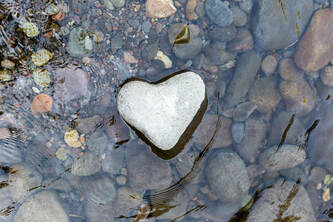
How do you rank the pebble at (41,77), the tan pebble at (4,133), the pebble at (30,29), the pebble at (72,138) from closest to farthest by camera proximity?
1. the pebble at (30,29)
2. the pebble at (41,77)
3. the tan pebble at (4,133)
4. the pebble at (72,138)

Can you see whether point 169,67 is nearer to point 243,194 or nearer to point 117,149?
point 117,149

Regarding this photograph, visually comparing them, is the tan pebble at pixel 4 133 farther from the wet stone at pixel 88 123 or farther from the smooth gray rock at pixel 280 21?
the smooth gray rock at pixel 280 21

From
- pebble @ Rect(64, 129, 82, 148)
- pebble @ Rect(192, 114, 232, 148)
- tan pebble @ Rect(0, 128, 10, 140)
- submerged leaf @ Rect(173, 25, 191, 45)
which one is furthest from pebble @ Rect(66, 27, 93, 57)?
pebble @ Rect(192, 114, 232, 148)

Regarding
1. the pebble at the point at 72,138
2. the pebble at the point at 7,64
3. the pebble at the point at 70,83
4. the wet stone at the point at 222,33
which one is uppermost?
the wet stone at the point at 222,33

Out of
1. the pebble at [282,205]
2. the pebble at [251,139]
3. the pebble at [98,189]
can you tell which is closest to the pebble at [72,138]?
the pebble at [98,189]

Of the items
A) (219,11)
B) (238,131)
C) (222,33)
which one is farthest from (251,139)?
(219,11)

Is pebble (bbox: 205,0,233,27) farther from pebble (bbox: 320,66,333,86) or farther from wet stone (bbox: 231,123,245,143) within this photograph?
pebble (bbox: 320,66,333,86)
